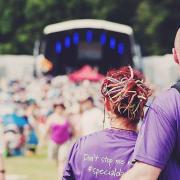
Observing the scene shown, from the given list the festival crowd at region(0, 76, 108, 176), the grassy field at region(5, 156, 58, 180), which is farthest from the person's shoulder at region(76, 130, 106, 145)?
the grassy field at region(5, 156, 58, 180)

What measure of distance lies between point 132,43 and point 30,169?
1119 centimetres

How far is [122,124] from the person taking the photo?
4328 millimetres

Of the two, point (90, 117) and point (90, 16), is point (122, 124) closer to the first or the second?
point (90, 117)

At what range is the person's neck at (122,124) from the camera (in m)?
4.31

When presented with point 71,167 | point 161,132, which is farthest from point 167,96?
point 71,167

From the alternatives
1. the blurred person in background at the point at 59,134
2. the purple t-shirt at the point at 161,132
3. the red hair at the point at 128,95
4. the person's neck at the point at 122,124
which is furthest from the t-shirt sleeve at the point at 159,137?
the blurred person in background at the point at 59,134

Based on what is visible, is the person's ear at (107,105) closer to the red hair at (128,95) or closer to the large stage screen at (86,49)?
the red hair at (128,95)

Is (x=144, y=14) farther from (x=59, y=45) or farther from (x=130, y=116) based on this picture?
(x=130, y=116)

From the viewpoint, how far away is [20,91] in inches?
939

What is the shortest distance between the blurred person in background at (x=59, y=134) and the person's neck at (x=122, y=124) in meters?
8.87

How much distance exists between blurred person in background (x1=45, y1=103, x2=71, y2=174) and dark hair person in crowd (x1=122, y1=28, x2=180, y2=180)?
9.65 meters

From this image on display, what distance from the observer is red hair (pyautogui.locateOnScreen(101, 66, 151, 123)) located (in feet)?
13.7

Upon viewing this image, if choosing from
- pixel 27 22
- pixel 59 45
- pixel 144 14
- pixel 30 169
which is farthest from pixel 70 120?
pixel 27 22

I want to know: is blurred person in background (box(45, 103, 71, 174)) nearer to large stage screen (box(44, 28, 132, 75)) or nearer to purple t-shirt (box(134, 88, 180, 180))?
purple t-shirt (box(134, 88, 180, 180))
